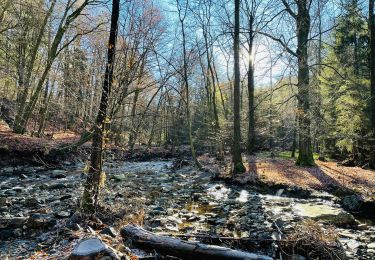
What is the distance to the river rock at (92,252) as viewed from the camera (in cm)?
424

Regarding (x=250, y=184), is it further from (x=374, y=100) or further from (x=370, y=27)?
(x=370, y=27)

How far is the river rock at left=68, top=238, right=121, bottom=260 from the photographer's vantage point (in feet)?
13.9

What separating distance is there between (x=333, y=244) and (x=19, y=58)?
21403 mm

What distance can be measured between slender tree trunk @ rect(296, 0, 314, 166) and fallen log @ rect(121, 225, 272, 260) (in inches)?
450

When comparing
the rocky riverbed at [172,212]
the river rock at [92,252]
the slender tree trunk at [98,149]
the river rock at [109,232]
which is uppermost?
the slender tree trunk at [98,149]

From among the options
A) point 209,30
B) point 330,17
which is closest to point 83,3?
point 209,30

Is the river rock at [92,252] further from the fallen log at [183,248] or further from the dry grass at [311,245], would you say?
the dry grass at [311,245]

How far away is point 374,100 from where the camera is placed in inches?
663

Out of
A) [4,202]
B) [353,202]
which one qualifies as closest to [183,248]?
[4,202]

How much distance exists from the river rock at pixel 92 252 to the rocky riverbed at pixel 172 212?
0.94 meters

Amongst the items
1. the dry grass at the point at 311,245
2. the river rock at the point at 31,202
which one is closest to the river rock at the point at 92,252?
the dry grass at the point at 311,245

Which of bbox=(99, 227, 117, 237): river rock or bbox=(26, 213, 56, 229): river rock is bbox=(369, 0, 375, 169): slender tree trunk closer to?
bbox=(99, 227, 117, 237): river rock

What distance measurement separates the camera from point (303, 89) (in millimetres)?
15305

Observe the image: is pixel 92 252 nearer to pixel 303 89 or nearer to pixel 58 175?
pixel 58 175
